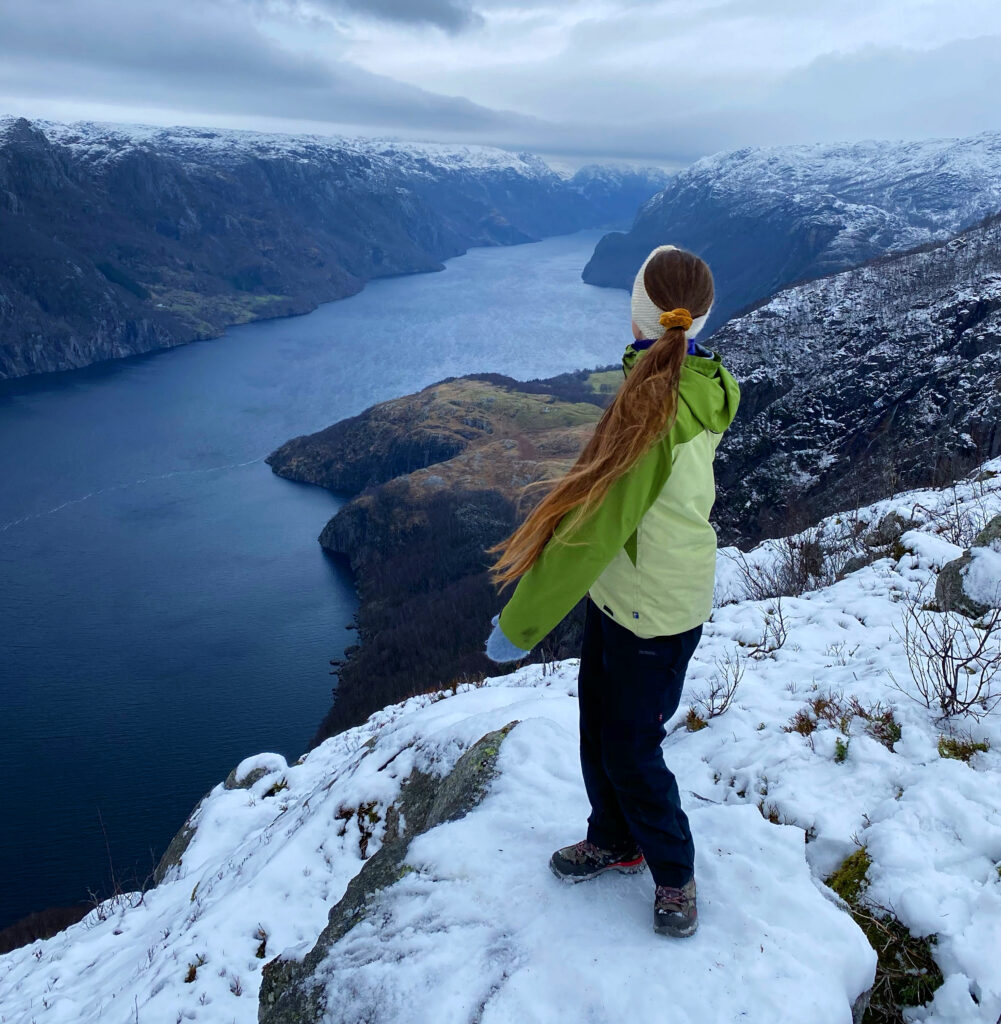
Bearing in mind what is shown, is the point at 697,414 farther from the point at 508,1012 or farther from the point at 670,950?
the point at 508,1012

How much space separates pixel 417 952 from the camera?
11.2ft

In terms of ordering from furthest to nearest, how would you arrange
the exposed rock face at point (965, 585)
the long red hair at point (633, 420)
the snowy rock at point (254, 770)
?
1. the snowy rock at point (254, 770)
2. the exposed rock face at point (965, 585)
3. the long red hair at point (633, 420)

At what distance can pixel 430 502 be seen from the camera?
93562mm

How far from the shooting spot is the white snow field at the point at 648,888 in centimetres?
300

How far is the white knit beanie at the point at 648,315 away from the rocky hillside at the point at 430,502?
92.2 ft

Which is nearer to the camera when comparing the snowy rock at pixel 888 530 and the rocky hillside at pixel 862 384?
the snowy rock at pixel 888 530

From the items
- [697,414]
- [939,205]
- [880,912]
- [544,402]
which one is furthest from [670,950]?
[939,205]

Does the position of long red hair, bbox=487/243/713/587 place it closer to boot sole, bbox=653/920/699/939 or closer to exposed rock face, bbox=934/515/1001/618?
boot sole, bbox=653/920/699/939

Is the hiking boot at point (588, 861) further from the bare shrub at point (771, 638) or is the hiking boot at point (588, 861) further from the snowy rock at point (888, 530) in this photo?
the snowy rock at point (888, 530)

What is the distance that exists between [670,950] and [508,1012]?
0.80 meters

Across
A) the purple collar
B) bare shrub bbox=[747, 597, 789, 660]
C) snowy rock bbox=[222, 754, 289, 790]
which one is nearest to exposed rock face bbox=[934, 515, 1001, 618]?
bare shrub bbox=[747, 597, 789, 660]

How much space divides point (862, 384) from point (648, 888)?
4879cm

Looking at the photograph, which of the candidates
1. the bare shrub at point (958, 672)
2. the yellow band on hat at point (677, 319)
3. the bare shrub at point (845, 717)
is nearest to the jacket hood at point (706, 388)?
the yellow band on hat at point (677, 319)

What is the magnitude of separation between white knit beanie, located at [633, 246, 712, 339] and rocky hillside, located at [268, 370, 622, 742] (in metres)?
28.1
